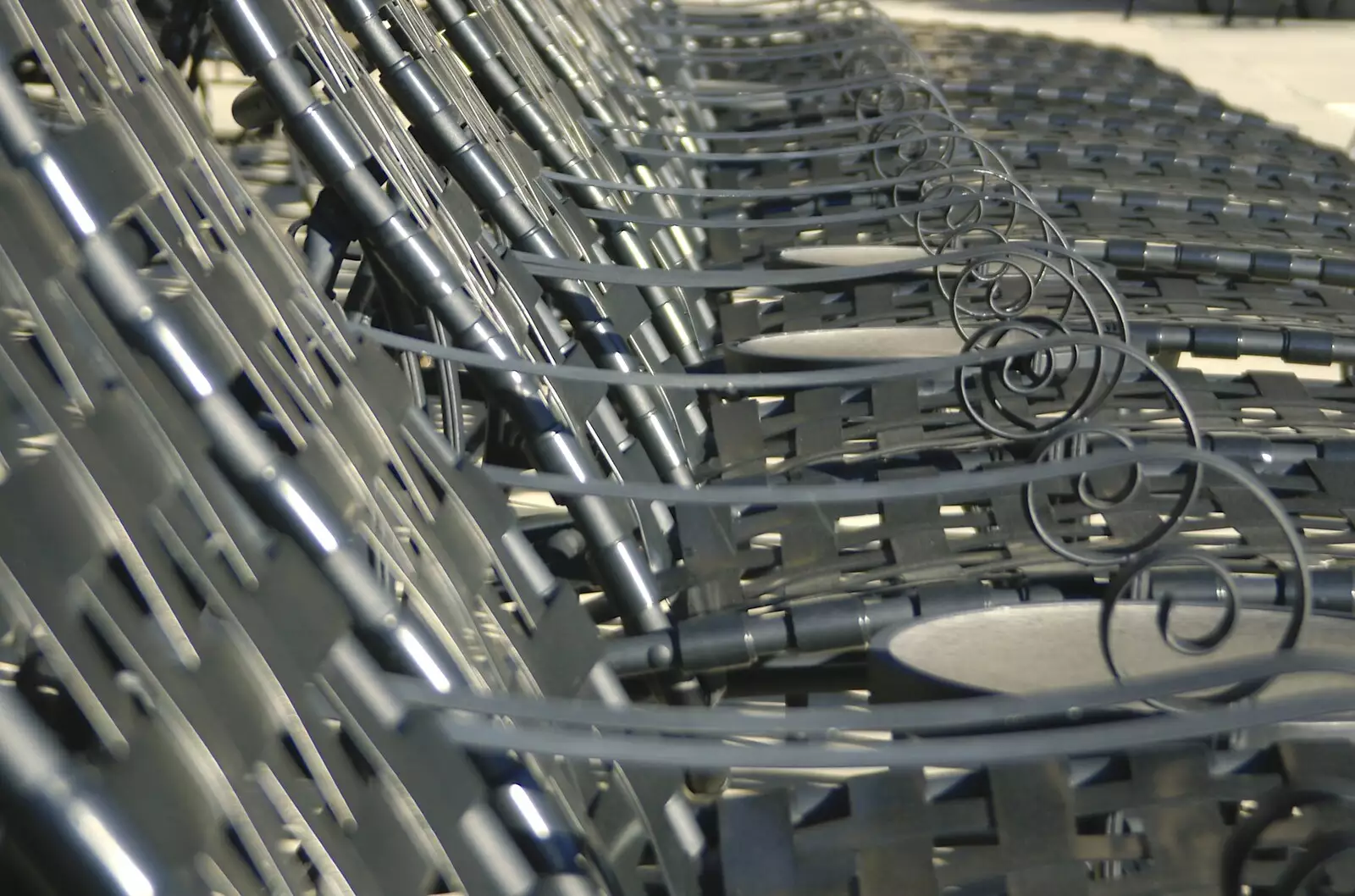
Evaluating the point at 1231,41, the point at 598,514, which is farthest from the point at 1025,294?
the point at 1231,41

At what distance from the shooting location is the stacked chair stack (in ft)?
2.59

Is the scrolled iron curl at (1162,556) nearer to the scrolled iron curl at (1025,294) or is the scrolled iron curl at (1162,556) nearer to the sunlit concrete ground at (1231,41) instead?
the scrolled iron curl at (1025,294)

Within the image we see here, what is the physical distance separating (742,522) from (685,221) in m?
0.57

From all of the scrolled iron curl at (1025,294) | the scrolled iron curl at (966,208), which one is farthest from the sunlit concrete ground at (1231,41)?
the scrolled iron curl at (1025,294)

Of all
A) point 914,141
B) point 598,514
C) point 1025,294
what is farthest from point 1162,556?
point 914,141

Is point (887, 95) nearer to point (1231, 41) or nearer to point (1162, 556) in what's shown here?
point (1162, 556)

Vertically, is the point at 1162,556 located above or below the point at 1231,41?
above

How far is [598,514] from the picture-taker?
1.52 meters

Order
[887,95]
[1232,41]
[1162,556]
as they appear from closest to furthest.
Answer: [1162,556] → [887,95] → [1232,41]

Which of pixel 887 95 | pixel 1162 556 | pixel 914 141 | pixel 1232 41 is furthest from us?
pixel 1232 41

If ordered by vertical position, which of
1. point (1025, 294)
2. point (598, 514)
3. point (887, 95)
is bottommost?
point (887, 95)

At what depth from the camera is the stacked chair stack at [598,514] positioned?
0.79 meters

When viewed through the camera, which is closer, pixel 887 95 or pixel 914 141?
pixel 914 141

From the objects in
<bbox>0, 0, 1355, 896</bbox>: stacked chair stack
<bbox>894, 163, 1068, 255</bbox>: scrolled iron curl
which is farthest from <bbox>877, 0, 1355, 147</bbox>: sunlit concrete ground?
<bbox>0, 0, 1355, 896</bbox>: stacked chair stack
